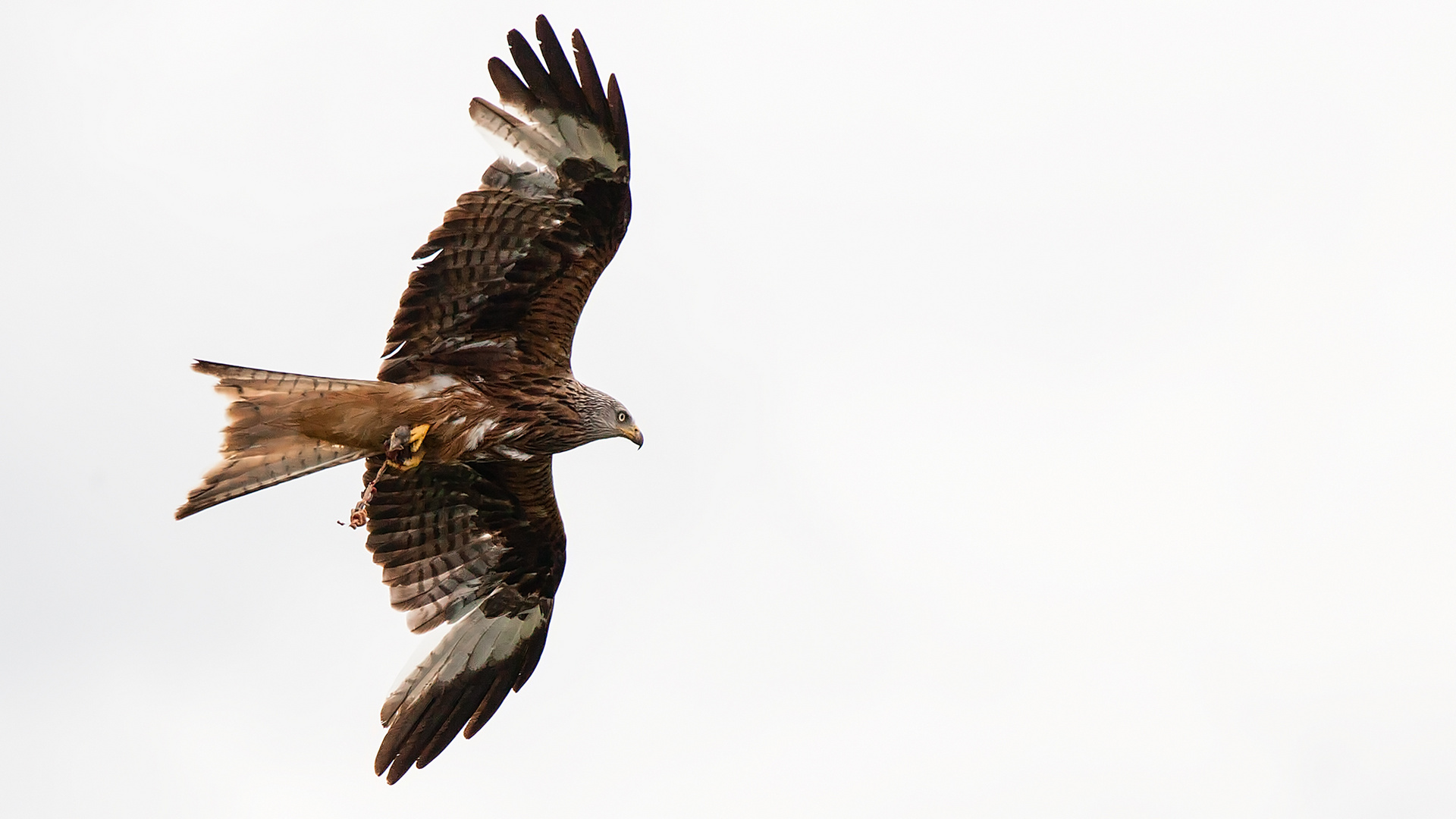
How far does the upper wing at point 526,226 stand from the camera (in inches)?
442

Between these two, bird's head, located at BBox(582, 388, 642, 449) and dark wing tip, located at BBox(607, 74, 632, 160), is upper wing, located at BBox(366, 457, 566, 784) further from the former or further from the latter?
dark wing tip, located at BBox(607, 74, 632, 160)

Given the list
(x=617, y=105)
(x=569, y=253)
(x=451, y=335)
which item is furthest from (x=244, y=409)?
(x=617, y=105)

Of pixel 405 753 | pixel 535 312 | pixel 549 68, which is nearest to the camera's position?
pixel 549 68

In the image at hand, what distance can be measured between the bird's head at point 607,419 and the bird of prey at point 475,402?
1 centimetres

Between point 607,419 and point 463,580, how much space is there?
81.1 inches

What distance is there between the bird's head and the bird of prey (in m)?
0.01

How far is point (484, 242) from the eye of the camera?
1144 cm

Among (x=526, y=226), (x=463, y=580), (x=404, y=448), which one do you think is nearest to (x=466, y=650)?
(x=463, y=580)

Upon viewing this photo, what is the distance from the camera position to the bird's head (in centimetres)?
1211

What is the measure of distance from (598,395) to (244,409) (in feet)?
7.78

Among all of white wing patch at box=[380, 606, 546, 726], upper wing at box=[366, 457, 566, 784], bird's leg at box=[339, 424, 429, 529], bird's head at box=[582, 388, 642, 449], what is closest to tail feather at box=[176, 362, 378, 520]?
bird's leg at box=[339, 424, 429, 529]

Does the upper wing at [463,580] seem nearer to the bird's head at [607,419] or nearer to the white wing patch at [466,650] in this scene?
the white wing patch at [466,650]

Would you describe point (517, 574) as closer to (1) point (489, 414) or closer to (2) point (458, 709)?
(2) point (458, 709)

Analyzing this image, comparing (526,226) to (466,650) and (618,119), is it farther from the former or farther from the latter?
(466,650)
